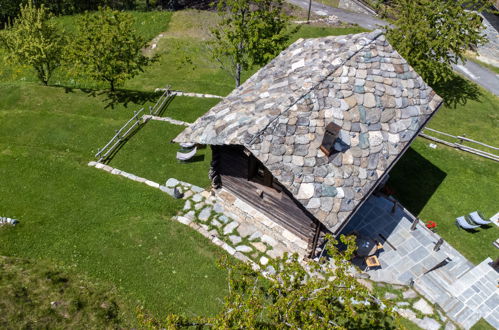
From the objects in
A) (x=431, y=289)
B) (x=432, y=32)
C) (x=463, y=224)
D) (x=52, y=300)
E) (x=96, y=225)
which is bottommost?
(x=431, y=289)

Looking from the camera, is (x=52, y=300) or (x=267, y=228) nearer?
(x=52, y=300)

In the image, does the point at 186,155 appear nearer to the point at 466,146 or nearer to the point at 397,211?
the point at 397,211

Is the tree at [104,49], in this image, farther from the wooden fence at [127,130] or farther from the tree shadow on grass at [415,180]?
the tree shadow on grass at [415,180]

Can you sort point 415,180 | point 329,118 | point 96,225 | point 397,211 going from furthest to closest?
1. point 415,180
2. point 397,211
3. point 96,225
4. point 329,118

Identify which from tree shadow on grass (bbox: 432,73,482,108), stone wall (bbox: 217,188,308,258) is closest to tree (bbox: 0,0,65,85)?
stone wall (bbox: 217,188,308,258)

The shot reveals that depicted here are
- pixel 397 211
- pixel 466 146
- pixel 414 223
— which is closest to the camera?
pixel 414 223

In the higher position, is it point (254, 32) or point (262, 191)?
point (254, 32)

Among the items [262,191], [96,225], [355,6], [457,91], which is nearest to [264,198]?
[262,191]
